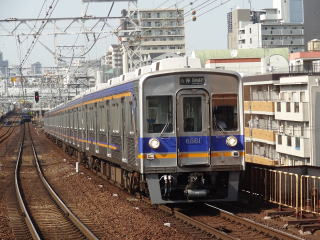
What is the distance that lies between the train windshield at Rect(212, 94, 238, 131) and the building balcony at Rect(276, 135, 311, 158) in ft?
102

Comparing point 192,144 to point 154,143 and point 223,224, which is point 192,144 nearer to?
point 154,143

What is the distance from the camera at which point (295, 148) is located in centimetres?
4394

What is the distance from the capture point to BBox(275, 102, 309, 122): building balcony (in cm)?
4247

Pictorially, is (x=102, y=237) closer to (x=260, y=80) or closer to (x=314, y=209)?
(x=314, y=209)

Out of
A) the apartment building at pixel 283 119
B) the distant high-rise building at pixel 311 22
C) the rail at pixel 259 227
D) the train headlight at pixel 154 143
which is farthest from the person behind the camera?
the distant high-rise building at pixel 311 22

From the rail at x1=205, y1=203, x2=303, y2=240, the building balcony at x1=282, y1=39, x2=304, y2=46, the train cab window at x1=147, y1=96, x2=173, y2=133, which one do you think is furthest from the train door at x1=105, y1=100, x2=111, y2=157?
the building balcony at x1=282, y1=39, x2=304, y2=46

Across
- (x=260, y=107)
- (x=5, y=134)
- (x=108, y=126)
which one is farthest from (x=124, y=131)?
(x=5, y=134)

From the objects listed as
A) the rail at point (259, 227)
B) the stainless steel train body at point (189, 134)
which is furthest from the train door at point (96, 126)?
the rail at point (259, 227)

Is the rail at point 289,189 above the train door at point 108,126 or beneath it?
beneath

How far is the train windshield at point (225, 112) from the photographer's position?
12305 millimetres

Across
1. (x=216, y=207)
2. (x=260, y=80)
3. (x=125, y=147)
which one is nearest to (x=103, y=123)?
(x=125, y=147)

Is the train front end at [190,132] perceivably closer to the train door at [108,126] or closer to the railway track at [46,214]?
the railway track at [46,214]

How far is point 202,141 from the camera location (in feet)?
40.1

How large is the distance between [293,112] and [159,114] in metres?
33.1
